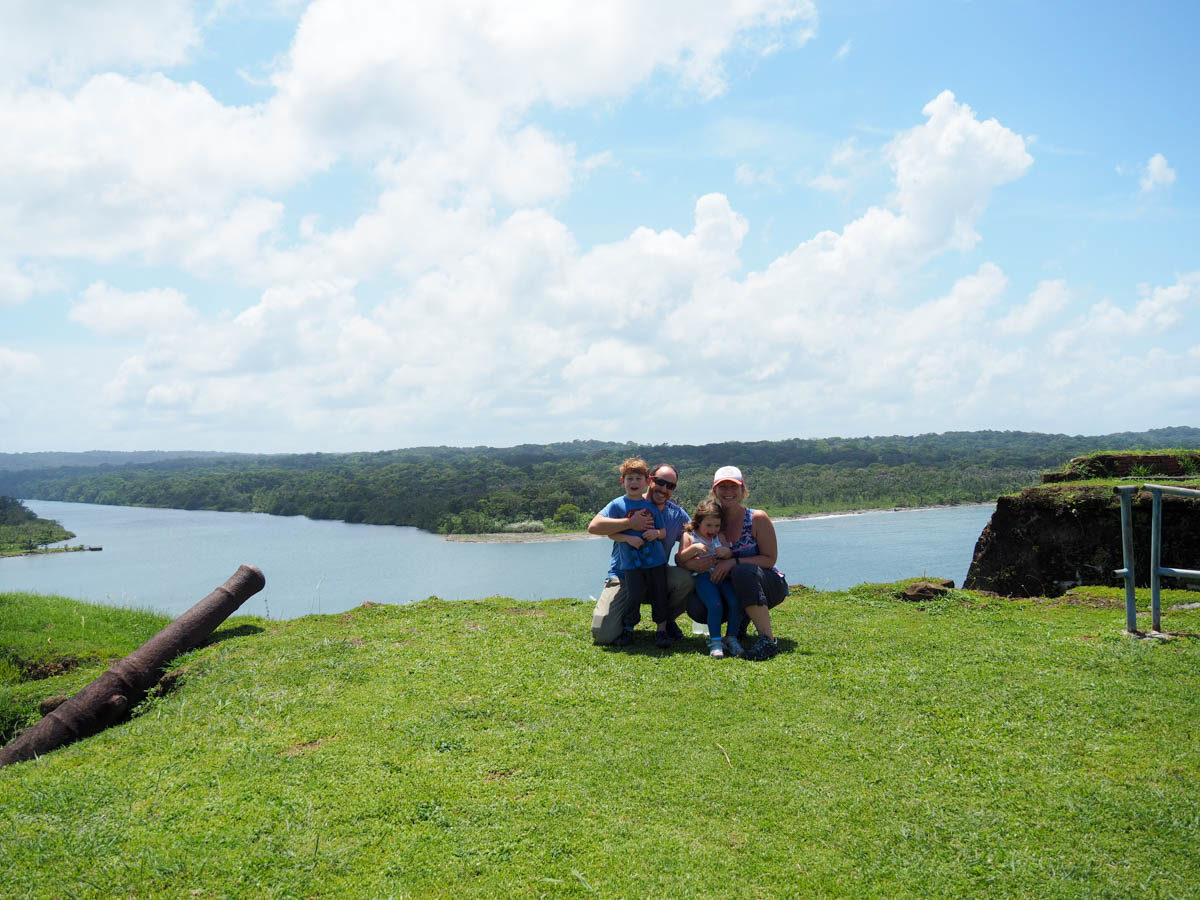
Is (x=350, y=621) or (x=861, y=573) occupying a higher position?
(x=350, y=621)

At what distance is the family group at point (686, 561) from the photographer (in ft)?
22.4

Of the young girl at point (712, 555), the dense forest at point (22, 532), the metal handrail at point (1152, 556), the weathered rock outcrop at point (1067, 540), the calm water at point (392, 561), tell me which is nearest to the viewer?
the metal handrail at point (1152, 556)

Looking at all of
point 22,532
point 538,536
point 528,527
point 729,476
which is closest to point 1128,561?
point 729,476

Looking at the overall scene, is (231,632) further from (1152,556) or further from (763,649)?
(1152,556)

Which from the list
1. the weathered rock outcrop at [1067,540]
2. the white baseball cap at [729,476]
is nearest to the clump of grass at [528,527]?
the weathered rock outcrop at [1067,540]

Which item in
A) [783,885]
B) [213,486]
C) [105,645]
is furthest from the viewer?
[213,486]

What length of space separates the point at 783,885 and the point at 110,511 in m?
132

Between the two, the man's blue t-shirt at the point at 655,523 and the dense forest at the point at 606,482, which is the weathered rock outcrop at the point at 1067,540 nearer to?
the man's blue t-shirt at the point at 655,523

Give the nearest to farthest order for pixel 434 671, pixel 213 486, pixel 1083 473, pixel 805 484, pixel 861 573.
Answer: pixel 434 671 < pixel 1083 473 < pixel 861 573 < pixel 805 484 < pixel 213 486

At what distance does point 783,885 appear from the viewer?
312cm

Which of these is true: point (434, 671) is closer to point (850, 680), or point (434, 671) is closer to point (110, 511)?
point (850, 680)

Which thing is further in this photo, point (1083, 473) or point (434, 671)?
point (1083, 473)

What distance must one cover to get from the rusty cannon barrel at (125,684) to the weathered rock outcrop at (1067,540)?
971 centimetres

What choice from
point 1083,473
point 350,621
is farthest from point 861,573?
point 350,621
